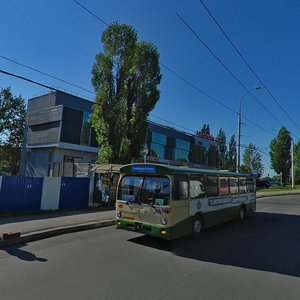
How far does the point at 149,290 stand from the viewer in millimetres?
5398

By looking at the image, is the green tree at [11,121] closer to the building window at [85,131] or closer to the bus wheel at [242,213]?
the building window at [85,131]

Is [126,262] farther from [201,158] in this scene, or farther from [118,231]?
[201,158]

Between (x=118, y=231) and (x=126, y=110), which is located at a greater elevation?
(x=126, y=110)

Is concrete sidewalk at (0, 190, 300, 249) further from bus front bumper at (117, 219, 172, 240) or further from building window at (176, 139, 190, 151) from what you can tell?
building window at (176, 139, 190, 151)

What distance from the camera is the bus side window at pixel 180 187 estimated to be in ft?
30.2

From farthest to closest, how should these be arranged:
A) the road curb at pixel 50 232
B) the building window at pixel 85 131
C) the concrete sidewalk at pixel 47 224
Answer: the building window at pixel 85 131 < the concrete sidewalk at pixel 47 224 < the road curb at pixel 50 232

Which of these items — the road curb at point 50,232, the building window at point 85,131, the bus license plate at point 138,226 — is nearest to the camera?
the road curb at point 50,232

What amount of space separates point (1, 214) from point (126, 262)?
334 inches

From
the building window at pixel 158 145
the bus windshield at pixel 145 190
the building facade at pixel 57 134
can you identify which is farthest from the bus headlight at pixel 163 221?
the building window at pixel 158 145

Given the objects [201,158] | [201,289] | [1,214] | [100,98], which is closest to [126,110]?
[100,98]

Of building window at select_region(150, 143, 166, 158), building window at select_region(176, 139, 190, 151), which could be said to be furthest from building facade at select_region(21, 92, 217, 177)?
building window at select_region(176, 139, 190, 151)

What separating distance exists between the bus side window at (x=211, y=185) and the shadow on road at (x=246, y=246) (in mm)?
1430

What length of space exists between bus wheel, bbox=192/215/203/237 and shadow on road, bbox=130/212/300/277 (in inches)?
8.7

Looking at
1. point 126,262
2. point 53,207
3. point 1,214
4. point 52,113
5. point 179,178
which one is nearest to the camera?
point 126,262
